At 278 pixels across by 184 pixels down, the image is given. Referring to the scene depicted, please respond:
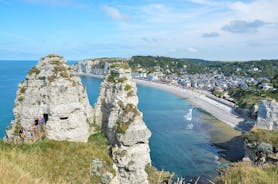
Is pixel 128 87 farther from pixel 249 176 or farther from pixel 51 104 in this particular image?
pixel 249 176

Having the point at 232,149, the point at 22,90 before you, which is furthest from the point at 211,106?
the point at 22,90

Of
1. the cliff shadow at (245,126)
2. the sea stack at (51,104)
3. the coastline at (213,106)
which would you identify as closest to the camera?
the sea stack at (51,104)

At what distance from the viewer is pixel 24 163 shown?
7.85m

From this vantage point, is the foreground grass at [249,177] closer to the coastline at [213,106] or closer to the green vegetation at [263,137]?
the green vegetation at [263,137]

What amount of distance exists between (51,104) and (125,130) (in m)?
6.27

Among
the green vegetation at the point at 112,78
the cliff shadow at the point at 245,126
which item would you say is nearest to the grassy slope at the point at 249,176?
the green vegetation at the point at 112,78

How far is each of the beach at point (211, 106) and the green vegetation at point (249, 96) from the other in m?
4.16

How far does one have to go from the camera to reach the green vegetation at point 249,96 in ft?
281

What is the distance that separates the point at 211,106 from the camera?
99000mm

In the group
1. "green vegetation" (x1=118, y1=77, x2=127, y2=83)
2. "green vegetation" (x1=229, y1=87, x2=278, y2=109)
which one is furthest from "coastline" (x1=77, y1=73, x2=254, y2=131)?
"green vegetation" (x1=118, y1=77, x2=127, y2=83)

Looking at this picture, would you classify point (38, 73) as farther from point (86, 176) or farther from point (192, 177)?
point (192, 177)

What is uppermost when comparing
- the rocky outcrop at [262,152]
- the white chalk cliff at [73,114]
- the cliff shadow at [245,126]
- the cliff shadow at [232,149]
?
the white chalk cliff at [73,114]

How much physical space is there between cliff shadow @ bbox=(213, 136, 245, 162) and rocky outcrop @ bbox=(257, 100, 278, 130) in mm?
7163

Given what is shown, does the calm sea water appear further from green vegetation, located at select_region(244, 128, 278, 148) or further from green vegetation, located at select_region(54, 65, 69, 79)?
green vegetation, located at select_region(54, 65, 69, 79)
